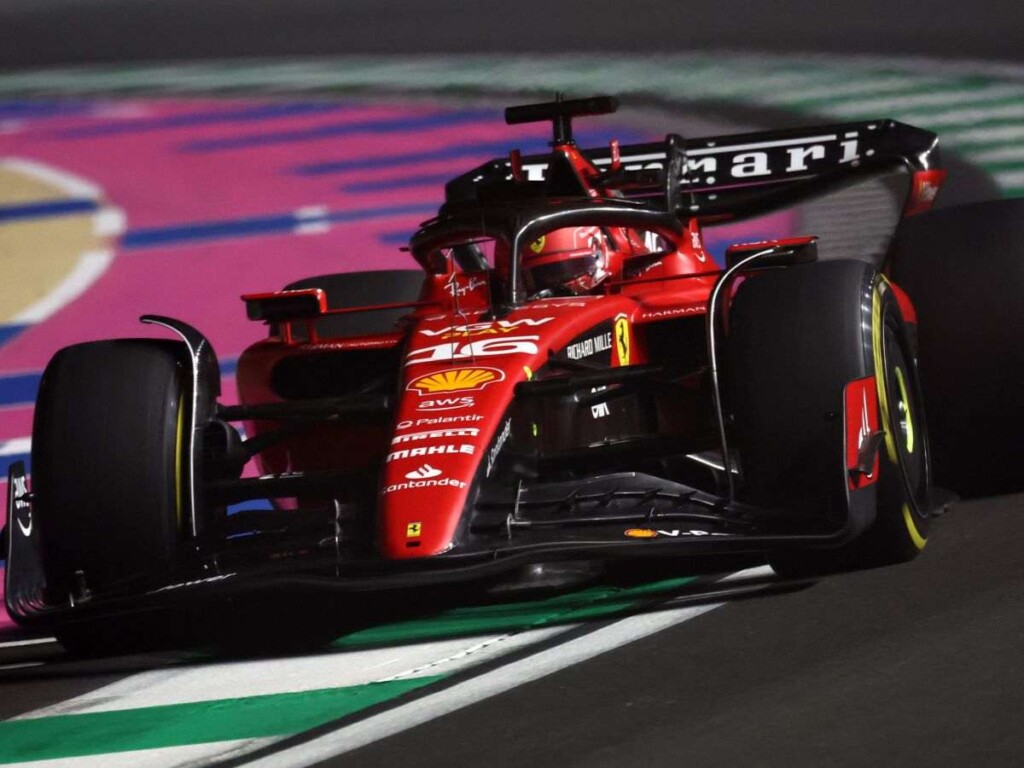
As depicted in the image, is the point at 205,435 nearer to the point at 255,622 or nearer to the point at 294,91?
the point at 255,622

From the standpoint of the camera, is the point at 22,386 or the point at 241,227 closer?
the point at 22,386

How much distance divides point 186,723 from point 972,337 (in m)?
3.29

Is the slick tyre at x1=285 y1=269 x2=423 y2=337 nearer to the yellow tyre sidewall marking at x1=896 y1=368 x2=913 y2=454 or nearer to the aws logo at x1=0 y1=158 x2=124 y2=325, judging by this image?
the yellow tyre sidewall marking at x1=896 y1=368 x2=913 y2=454

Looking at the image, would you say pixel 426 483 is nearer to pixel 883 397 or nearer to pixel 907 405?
pixel 883 397

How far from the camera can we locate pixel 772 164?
28.8ft

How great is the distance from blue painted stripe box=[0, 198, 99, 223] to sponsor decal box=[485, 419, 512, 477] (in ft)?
27.4

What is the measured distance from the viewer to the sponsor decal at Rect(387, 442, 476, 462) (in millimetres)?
5250

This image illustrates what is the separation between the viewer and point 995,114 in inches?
500

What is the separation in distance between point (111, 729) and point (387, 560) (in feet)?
2.68

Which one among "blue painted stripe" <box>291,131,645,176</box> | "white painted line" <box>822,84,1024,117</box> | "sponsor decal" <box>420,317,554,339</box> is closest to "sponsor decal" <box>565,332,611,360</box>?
"sponsor decal" <box>420,317,554,339</box>

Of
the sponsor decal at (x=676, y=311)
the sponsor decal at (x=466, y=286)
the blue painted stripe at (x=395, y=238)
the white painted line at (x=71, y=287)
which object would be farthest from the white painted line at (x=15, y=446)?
the sponsor decal at (x=676, y=311)

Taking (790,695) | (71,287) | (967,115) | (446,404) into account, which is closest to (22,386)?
(71,287)

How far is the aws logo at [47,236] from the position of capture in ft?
38.0

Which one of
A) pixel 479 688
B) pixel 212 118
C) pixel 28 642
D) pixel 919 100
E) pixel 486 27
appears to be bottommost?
pixel 28 642
